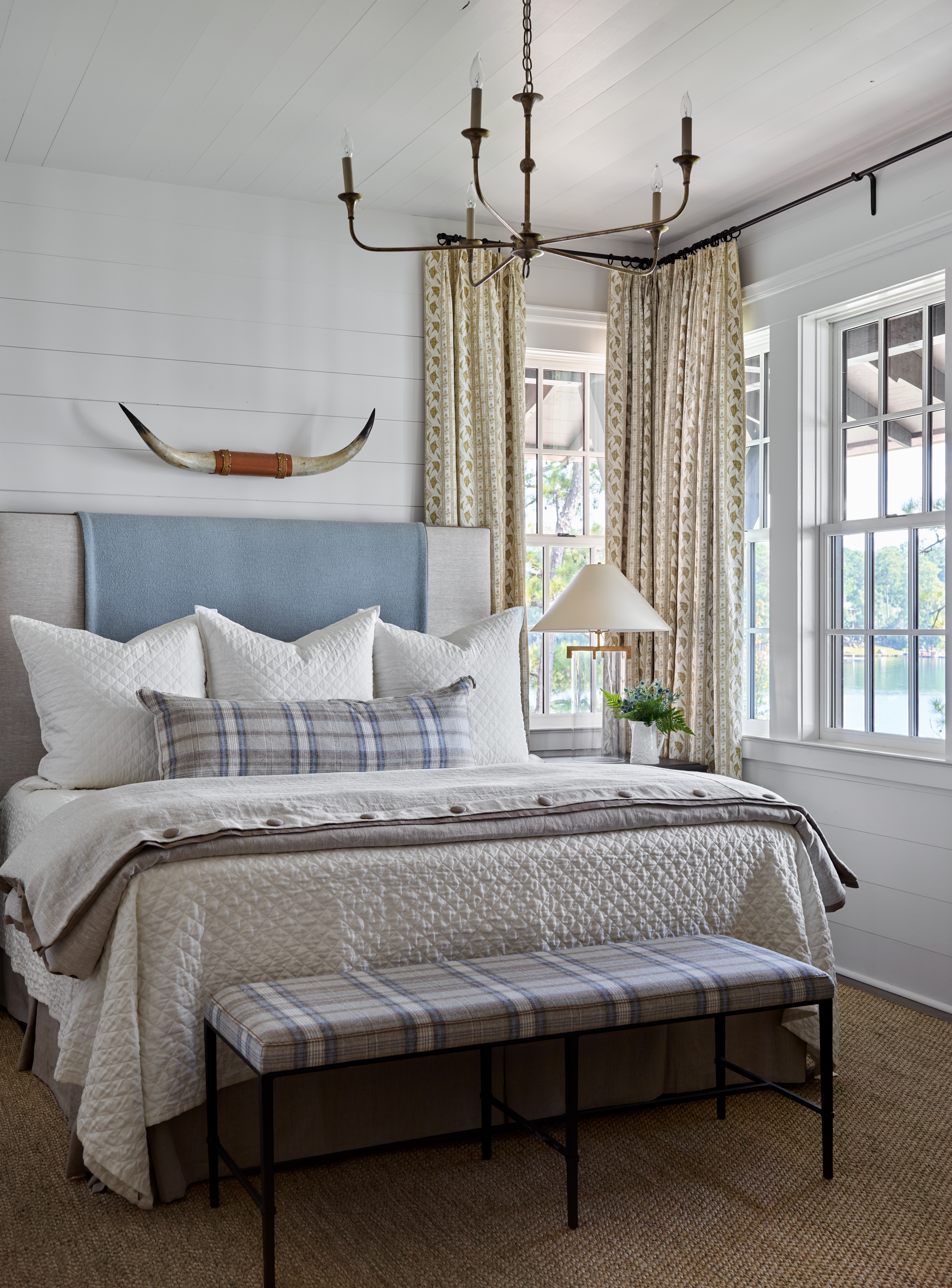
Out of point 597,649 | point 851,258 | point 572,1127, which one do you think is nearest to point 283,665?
point 597,649

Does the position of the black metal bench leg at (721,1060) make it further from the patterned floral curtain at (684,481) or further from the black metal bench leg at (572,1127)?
the patterned floral curtain at (684,481)

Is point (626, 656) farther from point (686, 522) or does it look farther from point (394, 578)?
point (394, 578)

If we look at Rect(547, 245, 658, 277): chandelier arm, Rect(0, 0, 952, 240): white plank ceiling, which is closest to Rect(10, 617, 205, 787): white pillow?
Rect(0, 0, 952, 240): white plank ceiling

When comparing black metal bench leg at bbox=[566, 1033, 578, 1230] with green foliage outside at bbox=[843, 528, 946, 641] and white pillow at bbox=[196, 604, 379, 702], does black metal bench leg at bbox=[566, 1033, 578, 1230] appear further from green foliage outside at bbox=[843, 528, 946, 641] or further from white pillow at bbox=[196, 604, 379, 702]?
green foliage outside at bbox=[843, 528, 946, 641]

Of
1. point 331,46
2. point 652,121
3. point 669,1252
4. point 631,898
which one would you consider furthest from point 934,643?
point 331,46

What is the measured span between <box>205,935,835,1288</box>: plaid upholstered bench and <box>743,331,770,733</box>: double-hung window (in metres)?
1.90

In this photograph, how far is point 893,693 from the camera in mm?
3791

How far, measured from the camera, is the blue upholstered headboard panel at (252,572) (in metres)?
3.79

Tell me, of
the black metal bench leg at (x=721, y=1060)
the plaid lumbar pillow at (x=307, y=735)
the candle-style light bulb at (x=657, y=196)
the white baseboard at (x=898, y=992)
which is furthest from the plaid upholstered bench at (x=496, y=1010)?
the candle-style light bulb at (x=657, y=196)

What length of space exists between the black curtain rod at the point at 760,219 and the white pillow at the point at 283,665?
4.66 feet

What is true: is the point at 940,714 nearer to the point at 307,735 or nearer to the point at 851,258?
the point at 851,258

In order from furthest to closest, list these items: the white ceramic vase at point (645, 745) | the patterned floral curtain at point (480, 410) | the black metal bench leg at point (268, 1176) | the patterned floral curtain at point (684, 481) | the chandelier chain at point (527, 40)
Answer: the patterned floral curtain at point (480, 410) → the patterned floral curtain at point (684, 481) → the white ceramic vase at point (645, 745) → the chandelier chain at point (527, 40) → the black metal bench leg at point (268, 1176)

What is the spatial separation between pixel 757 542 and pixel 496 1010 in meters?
2.74

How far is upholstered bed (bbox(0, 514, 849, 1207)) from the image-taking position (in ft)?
7.25
